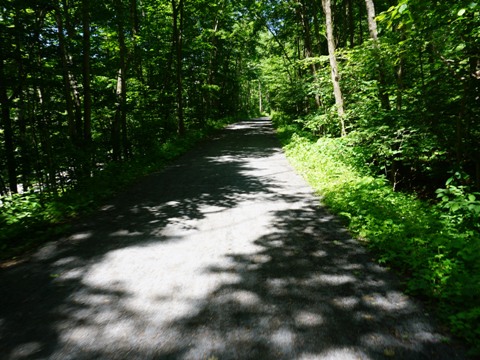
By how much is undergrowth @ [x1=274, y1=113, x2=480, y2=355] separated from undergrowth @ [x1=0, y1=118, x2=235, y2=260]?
18.7ft

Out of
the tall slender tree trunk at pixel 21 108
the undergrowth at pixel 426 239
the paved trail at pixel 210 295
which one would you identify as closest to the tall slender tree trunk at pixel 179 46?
the tall slender tree trunk at pixel 21 108

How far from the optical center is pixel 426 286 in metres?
3.30

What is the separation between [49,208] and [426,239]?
7.19 meters

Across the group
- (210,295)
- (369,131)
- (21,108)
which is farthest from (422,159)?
(21,108)

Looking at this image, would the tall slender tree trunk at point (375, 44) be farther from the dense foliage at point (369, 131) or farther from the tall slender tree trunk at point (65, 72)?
the tall slender tree trunk at point (65, 72)

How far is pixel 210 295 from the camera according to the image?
3502mm

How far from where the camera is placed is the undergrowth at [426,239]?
2975 millimetres

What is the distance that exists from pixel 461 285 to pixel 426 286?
1.09ft

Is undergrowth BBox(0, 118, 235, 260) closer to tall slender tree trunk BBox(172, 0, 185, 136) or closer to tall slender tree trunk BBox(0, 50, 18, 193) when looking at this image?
tall slender tree trunk BBox(0, 50, 18, 193)

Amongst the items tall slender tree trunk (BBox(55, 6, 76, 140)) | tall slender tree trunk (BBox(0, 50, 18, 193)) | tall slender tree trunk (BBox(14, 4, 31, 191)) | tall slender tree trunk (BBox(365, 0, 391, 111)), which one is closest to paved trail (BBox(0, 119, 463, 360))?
tall slender tree trunk (BBox(14, 4, 31, 191))

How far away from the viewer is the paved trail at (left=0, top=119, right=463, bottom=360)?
273 centimetres

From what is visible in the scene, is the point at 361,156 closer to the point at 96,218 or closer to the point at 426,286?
the point at 426,286

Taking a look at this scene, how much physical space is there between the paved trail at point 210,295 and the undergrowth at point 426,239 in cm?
26

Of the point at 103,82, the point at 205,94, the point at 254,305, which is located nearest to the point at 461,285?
the point at 254,305
